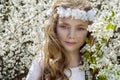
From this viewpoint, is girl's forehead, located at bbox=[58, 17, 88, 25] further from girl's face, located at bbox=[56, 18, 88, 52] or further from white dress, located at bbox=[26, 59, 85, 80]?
white dress, located at bbox=[26, 59, 85, 80]

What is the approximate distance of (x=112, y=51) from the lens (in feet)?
8.34

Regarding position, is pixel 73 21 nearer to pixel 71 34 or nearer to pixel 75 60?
pixel 71 34

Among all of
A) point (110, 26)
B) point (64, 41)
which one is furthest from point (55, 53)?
point (110, 26)

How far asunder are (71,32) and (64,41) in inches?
4.7

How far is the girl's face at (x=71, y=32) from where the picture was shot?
111 inches

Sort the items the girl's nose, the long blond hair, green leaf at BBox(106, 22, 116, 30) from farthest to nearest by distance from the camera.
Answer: the long blond hair < the girl's nose < green leaf at BBox(106, 22, 116, 30)

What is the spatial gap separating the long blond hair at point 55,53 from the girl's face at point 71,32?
6 cm

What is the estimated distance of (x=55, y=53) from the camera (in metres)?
2.98

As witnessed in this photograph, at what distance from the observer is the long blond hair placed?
294 centimetres

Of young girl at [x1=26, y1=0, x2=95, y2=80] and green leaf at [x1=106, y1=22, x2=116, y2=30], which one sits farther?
young girl at [x1=26, y1=0, x2=95, y2=80]

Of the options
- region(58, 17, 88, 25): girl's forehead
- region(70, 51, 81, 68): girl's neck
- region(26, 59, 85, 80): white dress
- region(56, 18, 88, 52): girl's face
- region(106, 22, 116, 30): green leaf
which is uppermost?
region(106, 22, 116, 30): green leaf

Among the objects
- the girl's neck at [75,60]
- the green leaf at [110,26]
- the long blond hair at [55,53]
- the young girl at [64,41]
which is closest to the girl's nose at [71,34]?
Answer: the young girl at [64,41]

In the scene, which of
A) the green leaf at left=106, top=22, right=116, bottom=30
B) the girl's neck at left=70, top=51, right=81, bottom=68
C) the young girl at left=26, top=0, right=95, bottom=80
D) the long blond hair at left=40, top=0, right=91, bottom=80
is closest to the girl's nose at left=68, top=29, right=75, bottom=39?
the young girl at left=26, top=0, right=95, bottom=80

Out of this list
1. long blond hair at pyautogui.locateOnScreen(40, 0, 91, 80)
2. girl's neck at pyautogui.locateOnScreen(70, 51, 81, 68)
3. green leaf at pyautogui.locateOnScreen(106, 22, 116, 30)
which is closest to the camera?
green leaf at pyautogui.locateOnScreen(106, 22, 116, 30)
